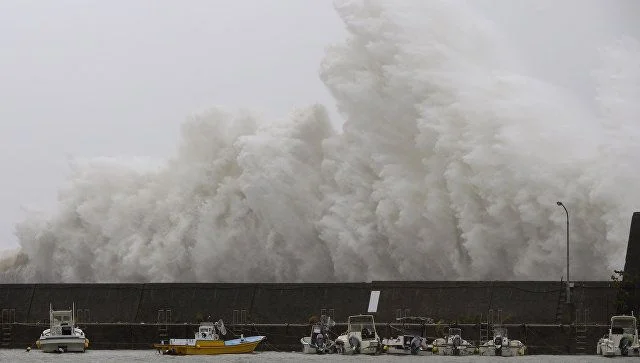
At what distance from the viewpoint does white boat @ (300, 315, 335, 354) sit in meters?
58.8

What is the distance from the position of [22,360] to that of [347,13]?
90.8 feet

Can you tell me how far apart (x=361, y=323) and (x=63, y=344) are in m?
12.0

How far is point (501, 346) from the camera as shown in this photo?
5638 centimetres

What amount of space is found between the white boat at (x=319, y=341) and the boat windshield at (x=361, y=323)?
1.04 m

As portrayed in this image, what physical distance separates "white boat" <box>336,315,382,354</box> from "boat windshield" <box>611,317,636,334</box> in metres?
8.77

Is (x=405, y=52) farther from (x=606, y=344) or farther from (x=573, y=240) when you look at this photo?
(x=606, y=344)

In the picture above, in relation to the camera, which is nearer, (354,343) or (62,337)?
(354,343)

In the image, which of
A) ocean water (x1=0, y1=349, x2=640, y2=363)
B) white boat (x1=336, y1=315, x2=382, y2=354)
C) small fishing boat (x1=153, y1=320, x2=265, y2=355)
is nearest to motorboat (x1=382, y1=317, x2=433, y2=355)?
white boat (x1=336, y1=315, x2=382, y2=354)

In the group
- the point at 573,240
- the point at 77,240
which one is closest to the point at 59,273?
the point at 77,240

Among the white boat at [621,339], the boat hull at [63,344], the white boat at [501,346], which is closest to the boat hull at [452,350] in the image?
the white boat at [501,346]

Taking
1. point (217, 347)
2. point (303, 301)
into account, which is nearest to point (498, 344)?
point (303, 301)

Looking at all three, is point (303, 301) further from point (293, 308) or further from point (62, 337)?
point (62, 337)

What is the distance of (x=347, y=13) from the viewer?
76500 millimetres

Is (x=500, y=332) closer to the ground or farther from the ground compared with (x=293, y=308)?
closer to the ground
